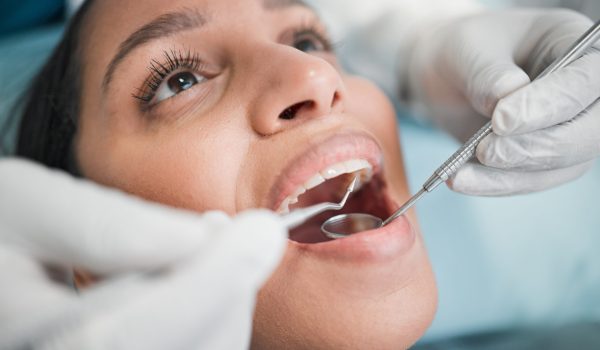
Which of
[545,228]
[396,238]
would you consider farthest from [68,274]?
[545,228]

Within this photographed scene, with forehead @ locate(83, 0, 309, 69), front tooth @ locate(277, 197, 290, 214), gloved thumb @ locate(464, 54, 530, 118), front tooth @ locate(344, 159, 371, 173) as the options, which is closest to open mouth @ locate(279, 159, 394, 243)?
front tooth @ locate(344, 159, 371, 173)

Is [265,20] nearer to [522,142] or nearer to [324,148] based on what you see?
[324,148]

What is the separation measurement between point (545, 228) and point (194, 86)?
1189 millimetres

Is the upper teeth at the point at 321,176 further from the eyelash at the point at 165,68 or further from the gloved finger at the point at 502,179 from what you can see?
the eyelash at the point at 165,68

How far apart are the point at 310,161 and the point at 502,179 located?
413 millimetres

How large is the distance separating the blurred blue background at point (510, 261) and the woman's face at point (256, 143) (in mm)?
625

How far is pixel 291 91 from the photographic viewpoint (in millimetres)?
877

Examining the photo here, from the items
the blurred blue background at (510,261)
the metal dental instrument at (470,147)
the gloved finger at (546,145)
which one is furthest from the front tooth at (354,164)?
the blurred blue background at (510,261)

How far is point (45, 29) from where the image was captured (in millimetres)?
2062

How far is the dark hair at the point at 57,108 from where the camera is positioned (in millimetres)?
1098

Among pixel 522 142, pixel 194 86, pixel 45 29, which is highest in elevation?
pixel 194 86

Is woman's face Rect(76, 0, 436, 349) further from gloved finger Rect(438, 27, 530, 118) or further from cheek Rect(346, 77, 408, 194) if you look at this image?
gloved finger Rect(438, 27, 530, 118)

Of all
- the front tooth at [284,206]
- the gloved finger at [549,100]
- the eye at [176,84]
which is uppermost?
the eye at [176,84]

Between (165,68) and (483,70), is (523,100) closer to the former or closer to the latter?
(483,70)
